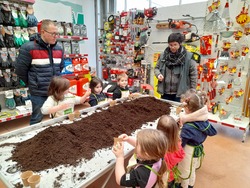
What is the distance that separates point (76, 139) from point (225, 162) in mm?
2227

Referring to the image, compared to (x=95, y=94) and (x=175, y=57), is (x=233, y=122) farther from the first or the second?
(x=95, y=94)

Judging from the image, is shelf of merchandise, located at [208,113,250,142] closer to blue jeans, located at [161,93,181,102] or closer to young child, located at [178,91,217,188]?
blue jeans, located at [161,93,181,102]

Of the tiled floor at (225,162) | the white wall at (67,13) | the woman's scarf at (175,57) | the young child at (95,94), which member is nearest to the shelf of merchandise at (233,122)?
the tiled floor at (225,162)

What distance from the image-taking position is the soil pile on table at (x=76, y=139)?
1.18 metres

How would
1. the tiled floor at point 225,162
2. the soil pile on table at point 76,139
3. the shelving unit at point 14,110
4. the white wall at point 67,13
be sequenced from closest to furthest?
the soil pile on table at point 76,139 < the tiled floor at point 225,162 < the shelving unit at point 14,110 < the white wall at point 67,13

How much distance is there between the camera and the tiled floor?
Result: 2.18m

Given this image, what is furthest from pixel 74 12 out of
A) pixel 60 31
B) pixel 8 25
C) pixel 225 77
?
pixel 225 77

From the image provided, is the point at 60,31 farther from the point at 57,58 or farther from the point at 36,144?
the point at 36,144

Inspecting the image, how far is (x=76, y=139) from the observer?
1424 mm

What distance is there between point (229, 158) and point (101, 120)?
2085 millimetres

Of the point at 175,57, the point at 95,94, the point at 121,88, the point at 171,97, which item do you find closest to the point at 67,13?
the point at 121,88

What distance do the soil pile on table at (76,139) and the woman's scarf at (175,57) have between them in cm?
88

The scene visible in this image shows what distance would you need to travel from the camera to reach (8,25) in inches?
132

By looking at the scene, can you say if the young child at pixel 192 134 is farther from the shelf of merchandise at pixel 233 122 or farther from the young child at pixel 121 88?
the shelf of merchandise at pixel 233 122
